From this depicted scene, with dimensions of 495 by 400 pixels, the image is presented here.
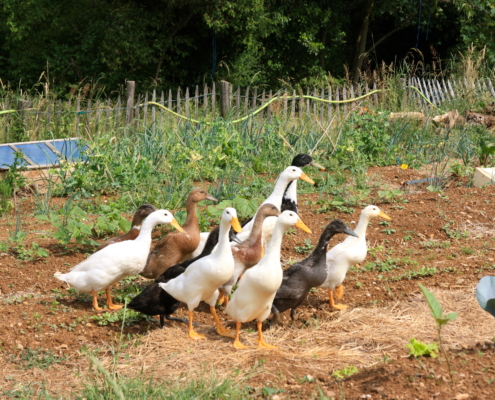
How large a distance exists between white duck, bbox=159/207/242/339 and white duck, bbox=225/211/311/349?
167 millimetres

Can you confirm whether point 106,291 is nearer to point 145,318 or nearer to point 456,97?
point 145,318

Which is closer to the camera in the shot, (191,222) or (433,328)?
(433,328)

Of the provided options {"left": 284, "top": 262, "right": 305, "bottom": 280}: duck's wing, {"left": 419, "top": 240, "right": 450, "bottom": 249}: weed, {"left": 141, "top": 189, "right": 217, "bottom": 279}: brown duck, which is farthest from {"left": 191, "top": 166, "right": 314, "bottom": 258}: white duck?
{"left": 419, "top": 240, "right": 450, "bottom": 249}: weed

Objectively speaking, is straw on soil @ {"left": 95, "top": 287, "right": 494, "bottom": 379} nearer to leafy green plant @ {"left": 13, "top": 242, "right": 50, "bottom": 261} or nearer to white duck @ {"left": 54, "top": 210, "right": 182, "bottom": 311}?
white duck @ {"left": 54, "top": 210, "right": 182, "bottom": 311}

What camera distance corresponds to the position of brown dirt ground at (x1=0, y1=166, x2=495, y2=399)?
3.74 meters

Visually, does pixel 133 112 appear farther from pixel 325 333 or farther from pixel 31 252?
pixel 325 333

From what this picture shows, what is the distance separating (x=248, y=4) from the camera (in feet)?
55.0

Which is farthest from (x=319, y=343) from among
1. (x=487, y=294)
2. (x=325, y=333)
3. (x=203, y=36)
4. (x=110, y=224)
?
(x=203, y=36)

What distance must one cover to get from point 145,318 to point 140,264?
0.47 meters

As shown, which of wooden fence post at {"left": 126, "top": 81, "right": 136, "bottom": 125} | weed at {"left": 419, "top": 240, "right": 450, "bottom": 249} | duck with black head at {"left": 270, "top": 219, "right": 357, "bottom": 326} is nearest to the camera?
duck with black head at {"left": 270, "top": 219, "right": 357, "bottom": 326}

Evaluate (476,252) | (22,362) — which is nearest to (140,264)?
(22,362)

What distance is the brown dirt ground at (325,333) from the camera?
374 centimetres

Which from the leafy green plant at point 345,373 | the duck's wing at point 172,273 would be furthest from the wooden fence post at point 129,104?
the leafy green plant at point 345,373

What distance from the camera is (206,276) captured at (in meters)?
4.72
